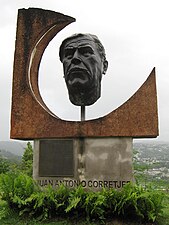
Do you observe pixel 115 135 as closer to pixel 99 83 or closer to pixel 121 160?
pixel 121 160

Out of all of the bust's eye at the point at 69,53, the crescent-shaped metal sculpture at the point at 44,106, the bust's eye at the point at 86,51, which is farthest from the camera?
the bust's eye at the point at 69,53

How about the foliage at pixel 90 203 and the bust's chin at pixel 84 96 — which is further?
the bust's chin at pixel 84 96

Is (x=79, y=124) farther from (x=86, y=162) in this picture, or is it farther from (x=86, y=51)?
(x=86, y=51)

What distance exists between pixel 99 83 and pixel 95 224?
3.31 metres

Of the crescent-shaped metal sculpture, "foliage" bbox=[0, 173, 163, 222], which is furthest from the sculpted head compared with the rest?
"foliage" bbox=[0, 173, 163, 222]

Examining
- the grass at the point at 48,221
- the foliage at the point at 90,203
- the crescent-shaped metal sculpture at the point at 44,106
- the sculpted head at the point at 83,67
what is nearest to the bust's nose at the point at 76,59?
the sculpted head at the point at 83,67

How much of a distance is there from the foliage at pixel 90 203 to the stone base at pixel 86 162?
416 millimetres

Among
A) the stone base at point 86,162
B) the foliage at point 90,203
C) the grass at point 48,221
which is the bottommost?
the grass at point 48,221

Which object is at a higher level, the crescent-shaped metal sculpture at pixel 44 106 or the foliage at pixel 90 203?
the crescent-shaped metal sculpture at pixel 44 106

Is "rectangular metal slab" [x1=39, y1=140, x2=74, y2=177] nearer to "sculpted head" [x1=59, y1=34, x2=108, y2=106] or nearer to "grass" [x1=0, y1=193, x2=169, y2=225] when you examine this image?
"grass" [x1=0, y1=193, x2=169, y2=225]

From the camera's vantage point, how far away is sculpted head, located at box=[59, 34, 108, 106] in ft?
25.4

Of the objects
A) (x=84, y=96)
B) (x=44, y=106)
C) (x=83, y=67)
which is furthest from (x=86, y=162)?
(x=83, y=67)

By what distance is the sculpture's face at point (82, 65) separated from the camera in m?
7.74

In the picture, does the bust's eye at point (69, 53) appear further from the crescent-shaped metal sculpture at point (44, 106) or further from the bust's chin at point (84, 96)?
the crescent-shaped metal sculpture at point (44, 106)
